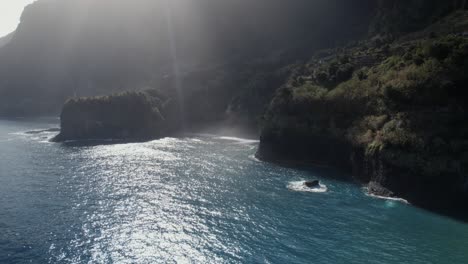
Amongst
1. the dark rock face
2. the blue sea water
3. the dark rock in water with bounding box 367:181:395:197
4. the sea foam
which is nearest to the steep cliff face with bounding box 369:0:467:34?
the dark rock in water with bounding box 367:181:395:197

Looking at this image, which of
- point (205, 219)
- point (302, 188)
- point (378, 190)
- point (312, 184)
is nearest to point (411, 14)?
point (378, 190)

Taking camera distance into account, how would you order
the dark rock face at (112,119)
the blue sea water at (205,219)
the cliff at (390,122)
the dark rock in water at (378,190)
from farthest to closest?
the dark rock face at (112,119) < the dark rock in water at (378,190) < the cliff at (390,122) < the blue sea water at (205,219)

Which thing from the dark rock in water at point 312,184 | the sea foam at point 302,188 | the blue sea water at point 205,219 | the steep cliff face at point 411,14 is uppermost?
the steep cliff face at point 411,14

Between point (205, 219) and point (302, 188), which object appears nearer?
point (205, 219)

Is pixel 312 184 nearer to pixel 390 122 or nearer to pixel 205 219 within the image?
pixel 390 122

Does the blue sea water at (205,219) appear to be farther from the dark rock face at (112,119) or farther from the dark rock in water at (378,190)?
the dark rock face at (112,119)

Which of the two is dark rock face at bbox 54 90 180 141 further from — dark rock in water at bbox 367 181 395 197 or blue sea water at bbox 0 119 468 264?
dark rock in water at bbox 367 181 395 197

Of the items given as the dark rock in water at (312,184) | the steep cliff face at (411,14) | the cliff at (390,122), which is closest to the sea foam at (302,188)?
the dark rock in water at (312,184)
